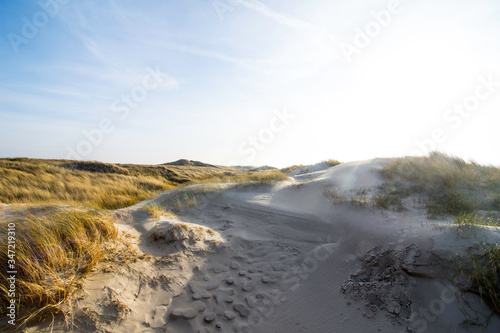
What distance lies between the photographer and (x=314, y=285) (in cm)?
351

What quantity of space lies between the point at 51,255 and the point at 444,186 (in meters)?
7.83

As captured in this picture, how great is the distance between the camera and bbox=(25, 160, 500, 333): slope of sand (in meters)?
2.59

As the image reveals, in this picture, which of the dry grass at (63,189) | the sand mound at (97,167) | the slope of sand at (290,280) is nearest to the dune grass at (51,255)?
the slope of sand at (290,280)

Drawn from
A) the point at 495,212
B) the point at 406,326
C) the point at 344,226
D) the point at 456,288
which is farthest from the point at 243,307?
the point at 495,212

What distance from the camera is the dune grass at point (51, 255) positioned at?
7.47 feet

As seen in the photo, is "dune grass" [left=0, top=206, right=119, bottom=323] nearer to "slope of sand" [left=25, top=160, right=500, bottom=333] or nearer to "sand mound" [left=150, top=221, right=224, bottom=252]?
"slope of sand" [left=25, top=160, right=500, bottom=333]

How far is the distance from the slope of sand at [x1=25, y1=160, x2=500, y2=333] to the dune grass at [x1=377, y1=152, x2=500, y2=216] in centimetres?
70

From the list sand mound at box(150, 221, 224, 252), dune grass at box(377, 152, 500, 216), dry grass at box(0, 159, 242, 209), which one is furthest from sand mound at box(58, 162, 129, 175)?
dune grass at box(377, 152, 500, 216)

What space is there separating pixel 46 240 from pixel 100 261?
0.64m

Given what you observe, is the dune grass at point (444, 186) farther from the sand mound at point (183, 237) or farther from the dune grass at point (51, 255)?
the dune grass at point (51, 255)

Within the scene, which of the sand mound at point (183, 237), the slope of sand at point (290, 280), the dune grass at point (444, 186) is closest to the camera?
the slope of sand at point (290, 280)

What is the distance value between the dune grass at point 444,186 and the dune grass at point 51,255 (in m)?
5.35

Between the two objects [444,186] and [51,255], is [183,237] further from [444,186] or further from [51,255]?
[444,186]

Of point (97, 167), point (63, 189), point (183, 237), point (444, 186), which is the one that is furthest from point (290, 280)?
point (97, 167)
